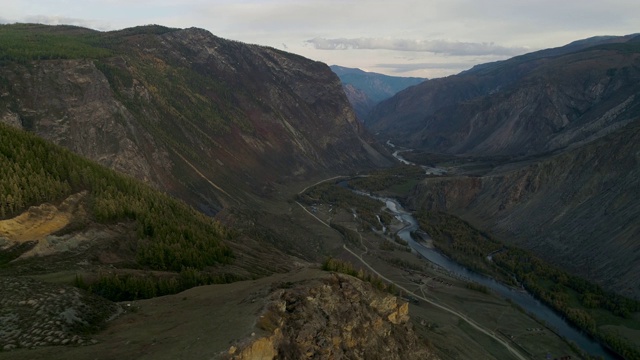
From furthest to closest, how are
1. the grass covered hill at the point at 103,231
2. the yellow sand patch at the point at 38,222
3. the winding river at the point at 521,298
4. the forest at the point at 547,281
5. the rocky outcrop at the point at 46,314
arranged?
the forest at the point at 547,281
the winding river at the point at 521,298
the yellow sand patch at the point at 38,222
the grass covered hill at the point at 103,231
the rocky outcrop at the point at 46,314

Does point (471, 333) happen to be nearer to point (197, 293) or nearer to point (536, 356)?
point (536, 356)

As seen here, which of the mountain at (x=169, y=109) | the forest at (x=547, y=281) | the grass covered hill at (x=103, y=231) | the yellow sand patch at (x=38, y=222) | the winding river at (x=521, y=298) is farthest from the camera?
the mountain at (x=169, y=109)

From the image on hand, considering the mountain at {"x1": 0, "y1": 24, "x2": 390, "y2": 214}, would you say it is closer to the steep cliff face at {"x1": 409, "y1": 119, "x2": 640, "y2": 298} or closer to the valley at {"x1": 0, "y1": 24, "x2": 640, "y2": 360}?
the valley at {"x1": 0, "y1": 24, "x2": 640, "y2": 360}

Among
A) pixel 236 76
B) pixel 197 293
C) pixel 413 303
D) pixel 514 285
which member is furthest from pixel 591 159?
pixel 236 76

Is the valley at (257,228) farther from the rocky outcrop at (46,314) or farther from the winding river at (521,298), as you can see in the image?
the winding river at (521,298)

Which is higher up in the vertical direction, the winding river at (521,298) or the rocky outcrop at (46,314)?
the rocky outcrop at (46,314)

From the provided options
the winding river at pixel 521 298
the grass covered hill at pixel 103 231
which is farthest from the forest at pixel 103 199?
the winding river at pixel 521 298
